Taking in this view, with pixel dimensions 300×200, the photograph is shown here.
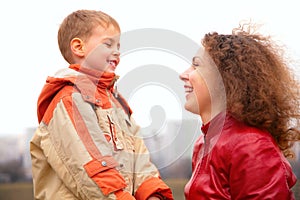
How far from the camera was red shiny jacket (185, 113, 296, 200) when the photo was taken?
232 centimetres

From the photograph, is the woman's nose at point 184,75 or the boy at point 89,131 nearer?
the boy at point 89,131

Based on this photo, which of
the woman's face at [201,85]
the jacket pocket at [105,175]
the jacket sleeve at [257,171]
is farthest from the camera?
the woman's face at [201,85]

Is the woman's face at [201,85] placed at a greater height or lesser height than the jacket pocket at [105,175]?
greater

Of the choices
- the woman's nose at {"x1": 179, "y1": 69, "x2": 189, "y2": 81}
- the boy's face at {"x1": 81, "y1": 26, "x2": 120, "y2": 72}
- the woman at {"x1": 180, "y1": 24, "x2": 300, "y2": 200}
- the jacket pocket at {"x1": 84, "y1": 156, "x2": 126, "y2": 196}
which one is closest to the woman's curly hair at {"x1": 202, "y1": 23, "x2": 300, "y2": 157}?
the woman at {"x1": 180, "y1": 24, "x2": 300, "y2": 200}

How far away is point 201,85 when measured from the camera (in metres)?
2.61

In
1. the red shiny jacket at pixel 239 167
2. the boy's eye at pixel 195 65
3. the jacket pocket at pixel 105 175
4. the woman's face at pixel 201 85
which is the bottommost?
the jacket pocket at pixel 105 175

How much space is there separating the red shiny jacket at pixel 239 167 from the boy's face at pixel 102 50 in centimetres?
A: 53

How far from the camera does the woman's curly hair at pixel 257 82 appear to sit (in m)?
2.49

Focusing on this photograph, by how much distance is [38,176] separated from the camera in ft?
8.64

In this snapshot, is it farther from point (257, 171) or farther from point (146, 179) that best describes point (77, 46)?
point (257, 171)

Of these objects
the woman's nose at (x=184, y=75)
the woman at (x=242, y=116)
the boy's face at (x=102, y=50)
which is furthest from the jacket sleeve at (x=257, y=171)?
the boy's face at (x=102, y=50)

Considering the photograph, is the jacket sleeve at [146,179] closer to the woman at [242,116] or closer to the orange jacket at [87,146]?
the orange jacket at [87,146]

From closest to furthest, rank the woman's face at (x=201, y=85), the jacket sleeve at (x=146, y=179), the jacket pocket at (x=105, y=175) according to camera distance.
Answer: the jacket pocket at (x=105, y=175)
the woman's face at (x=201, y=85)
the jacket sleeve at (x=146, y=179)

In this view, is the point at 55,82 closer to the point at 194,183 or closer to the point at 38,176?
the point at 38,176
